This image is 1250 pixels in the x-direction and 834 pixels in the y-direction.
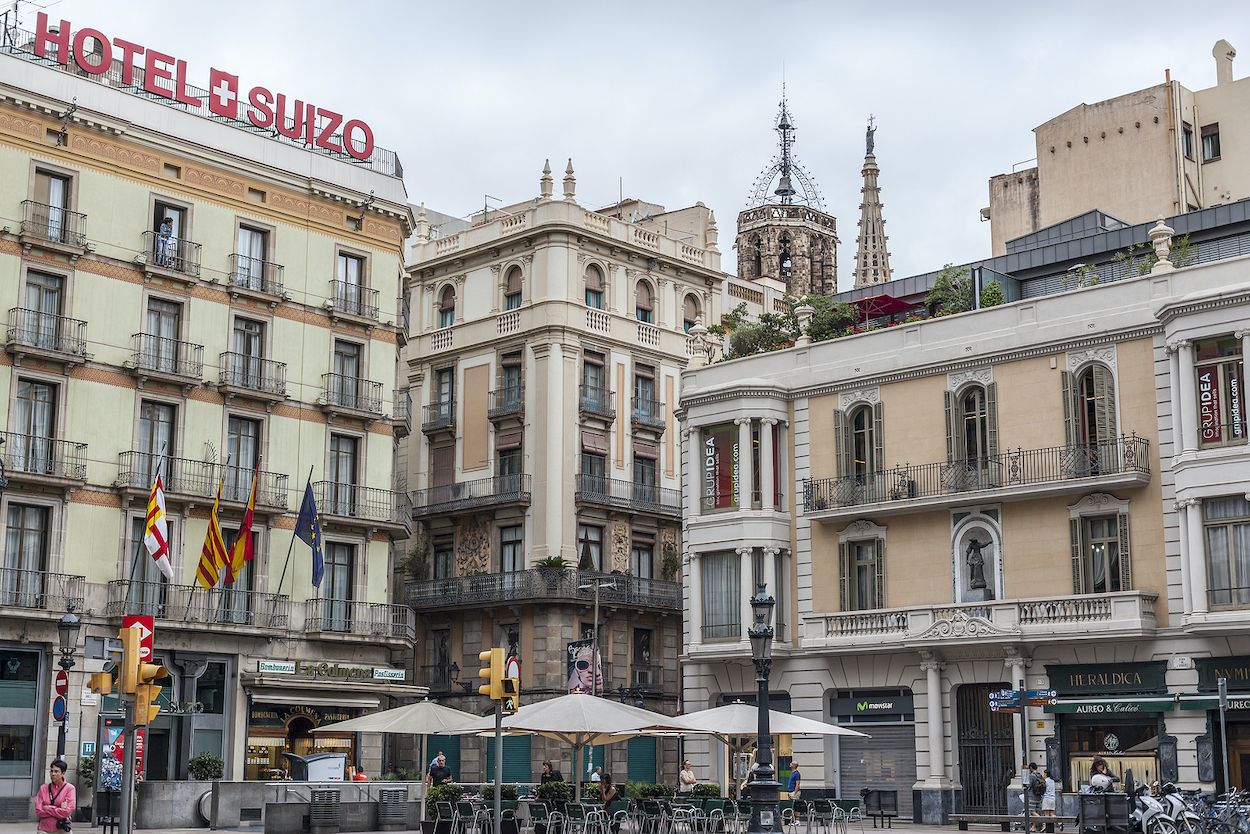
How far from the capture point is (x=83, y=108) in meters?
43.1

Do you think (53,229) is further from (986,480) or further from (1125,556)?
(1125,556)

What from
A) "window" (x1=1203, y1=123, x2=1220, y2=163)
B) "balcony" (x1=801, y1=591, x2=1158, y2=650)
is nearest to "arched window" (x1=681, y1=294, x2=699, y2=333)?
"window" (x1=1203, y1=123, x2=1220, y2=163)

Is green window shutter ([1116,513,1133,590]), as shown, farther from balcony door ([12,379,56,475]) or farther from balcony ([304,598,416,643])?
balcony door ([12,379,56,475])

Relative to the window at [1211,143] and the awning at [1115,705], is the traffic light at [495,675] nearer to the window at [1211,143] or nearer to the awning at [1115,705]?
the awning at [1115,705]

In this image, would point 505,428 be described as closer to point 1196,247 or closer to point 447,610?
point 447,610

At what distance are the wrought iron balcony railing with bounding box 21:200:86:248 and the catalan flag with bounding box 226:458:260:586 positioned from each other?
8.36 m

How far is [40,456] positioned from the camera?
135 feet

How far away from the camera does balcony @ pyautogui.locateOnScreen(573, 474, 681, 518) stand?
55562 mm

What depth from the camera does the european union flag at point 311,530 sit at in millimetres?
44000

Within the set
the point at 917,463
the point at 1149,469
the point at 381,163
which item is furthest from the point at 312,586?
the point at 1149,469

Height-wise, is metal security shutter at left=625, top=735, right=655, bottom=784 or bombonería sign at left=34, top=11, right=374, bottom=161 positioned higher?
bombonería sign at left=34, top=11, right=374, bottom=161

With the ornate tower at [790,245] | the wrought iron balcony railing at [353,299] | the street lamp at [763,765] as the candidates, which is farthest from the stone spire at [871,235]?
the street lamp at [763,765]

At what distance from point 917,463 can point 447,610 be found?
22267mm

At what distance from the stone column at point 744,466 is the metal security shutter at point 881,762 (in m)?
7.05
